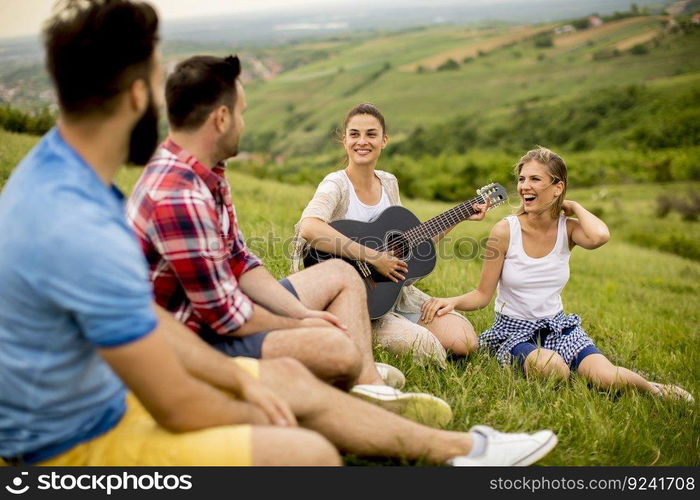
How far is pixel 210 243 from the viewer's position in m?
2.76

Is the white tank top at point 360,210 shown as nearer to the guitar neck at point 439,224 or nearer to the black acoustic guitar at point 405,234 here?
the black acoustic guitar at point 405,234

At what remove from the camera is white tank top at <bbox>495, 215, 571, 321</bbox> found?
14.4ft

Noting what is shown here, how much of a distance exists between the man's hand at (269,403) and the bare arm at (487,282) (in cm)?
235

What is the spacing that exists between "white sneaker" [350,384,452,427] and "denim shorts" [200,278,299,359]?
48 cm

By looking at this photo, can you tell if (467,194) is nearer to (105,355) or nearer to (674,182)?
(674,182)

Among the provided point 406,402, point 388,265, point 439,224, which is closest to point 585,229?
point 439,224

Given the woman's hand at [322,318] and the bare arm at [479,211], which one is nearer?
the woman's hand at [322,318]

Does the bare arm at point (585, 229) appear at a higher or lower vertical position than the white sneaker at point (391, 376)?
higher

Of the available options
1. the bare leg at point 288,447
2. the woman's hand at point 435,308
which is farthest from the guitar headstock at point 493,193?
the bare leg at point 288,447

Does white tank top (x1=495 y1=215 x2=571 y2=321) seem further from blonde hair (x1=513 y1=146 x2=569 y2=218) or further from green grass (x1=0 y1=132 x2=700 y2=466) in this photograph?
green grass (x1=0 y1=132 x2=700 y2=466)

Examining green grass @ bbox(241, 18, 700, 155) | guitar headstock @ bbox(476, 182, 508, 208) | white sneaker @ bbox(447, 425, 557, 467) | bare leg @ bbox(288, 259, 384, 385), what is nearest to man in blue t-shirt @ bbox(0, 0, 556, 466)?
white sneaker @ bbox(447, 425, 557, 467)

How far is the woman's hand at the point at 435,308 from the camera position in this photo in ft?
14.7

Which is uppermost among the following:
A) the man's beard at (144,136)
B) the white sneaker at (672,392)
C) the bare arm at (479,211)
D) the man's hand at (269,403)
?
the man's beard at (144,136)

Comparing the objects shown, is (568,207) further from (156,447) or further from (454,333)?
(156,447)
